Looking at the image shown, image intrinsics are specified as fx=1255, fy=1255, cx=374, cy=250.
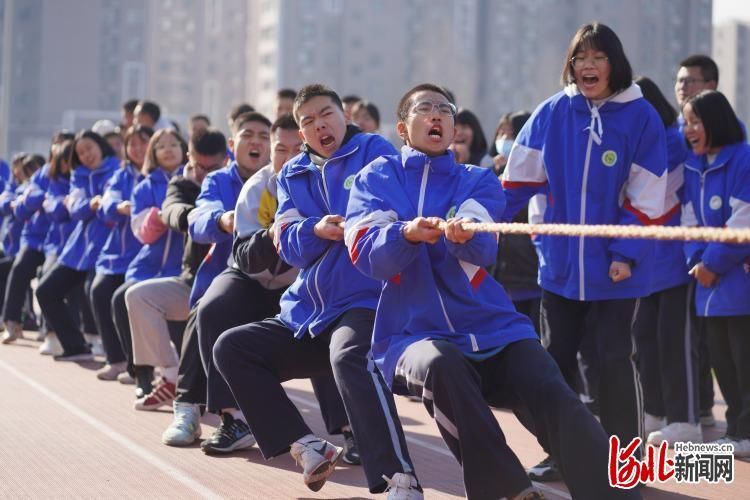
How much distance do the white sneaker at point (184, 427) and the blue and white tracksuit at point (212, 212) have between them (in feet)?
2.12

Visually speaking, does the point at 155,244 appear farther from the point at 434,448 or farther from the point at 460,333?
the point at 460,333

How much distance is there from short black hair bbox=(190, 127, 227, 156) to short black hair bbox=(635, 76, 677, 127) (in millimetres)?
2689

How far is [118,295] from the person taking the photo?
351 inches

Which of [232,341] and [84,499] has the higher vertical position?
[232,341]

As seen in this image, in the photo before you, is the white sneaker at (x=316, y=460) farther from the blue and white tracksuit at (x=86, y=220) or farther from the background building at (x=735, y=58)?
the background building at (x=735, y=58)

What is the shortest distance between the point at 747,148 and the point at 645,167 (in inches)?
64.1

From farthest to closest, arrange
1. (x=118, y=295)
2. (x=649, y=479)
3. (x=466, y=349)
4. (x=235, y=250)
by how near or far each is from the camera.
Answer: (x=118, y=295), (x=235, y=250), (x=649, y=479), (x=466, y=349)

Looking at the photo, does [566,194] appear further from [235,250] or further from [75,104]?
[75,104]

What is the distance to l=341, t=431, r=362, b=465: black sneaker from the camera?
21.3ft

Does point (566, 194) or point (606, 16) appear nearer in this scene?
point (566, 194)

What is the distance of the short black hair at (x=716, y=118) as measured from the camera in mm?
7090

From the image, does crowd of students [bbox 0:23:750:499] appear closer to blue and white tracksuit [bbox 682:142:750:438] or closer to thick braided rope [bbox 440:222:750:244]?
blue and white tracksuit [bbox 682:142:750:438]

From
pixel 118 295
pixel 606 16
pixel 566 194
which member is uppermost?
pixel 606 16

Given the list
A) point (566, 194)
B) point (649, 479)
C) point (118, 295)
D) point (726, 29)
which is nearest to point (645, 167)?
point (566, 194)
